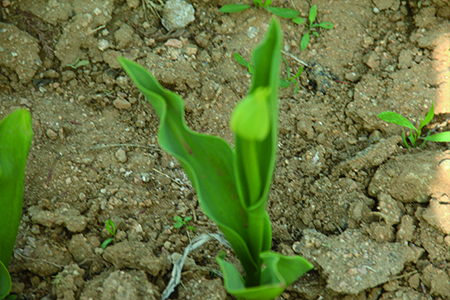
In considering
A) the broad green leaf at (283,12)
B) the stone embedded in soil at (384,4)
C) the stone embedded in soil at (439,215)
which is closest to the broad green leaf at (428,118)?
the stone embedded in soil at (439,215)

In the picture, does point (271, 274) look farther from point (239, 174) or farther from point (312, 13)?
point (312, 13)

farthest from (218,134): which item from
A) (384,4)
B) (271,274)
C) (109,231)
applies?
(384,4)

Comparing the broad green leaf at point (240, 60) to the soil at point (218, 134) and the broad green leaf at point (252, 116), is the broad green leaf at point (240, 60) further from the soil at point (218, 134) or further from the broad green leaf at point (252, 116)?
the broad green leaf at point (252, 116)

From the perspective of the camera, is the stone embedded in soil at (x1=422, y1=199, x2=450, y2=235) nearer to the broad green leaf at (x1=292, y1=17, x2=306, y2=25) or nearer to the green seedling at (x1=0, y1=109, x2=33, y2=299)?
the broad green leaf at (x1=292, y1=17, x2=306, y2=25)

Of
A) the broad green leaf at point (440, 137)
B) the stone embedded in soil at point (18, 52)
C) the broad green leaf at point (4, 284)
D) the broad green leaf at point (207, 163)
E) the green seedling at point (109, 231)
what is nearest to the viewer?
the broad green leaf at point (207, 163)

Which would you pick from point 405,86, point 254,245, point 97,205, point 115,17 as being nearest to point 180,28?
point 115,17

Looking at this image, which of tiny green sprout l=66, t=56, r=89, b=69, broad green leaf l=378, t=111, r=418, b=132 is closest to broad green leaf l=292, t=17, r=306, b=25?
broad green leaf l=378, t=111, r=418, b=132
